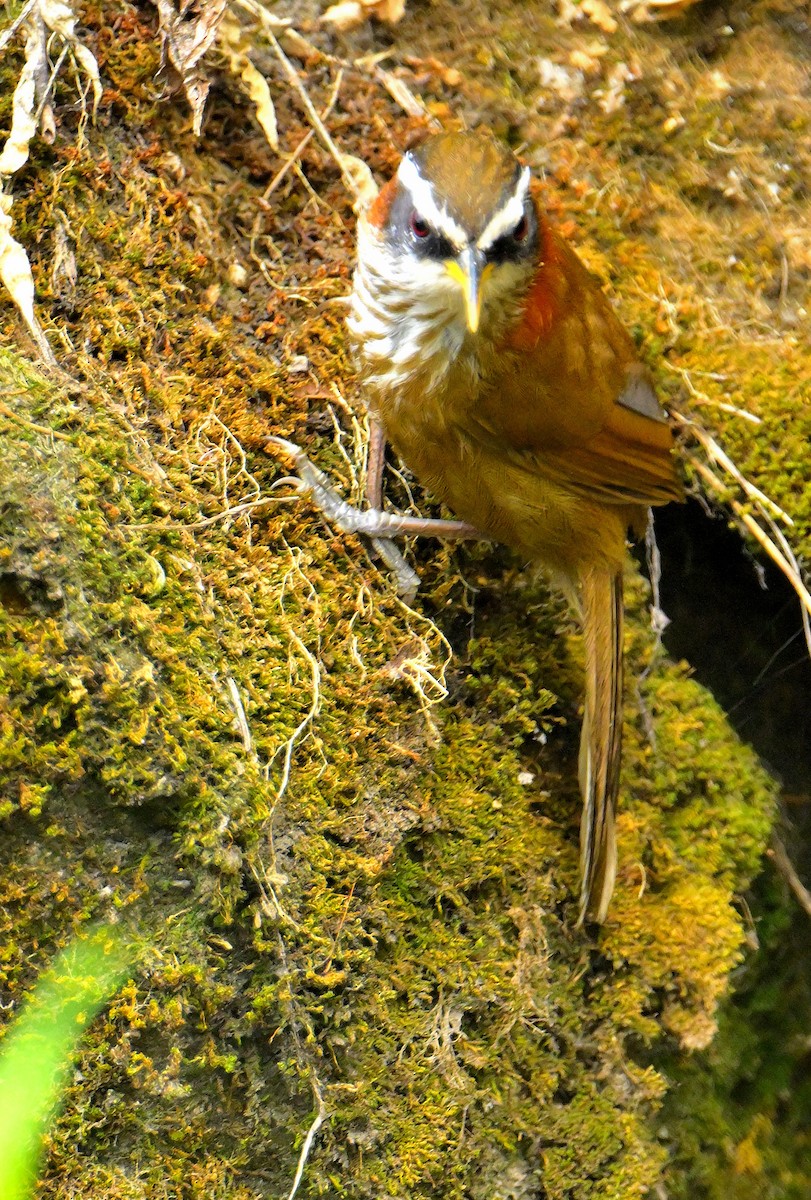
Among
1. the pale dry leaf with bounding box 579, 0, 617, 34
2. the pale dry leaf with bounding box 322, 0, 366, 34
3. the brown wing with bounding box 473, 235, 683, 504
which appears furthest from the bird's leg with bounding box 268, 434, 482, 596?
the pale dry leaf with bounding box 579, 0, 617, 34

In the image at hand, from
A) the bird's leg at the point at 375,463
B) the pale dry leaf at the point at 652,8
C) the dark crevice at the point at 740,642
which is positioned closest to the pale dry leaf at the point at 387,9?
the pale dry leaf at the point at 652,8

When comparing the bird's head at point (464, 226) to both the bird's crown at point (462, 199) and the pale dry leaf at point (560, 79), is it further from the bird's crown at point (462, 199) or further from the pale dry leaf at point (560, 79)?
the pale dry leaf at point (560, 79)

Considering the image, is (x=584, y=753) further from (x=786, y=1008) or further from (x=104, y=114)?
(x=104, y=114)

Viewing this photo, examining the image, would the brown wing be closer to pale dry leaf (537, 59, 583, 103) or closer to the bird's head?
the bird's head

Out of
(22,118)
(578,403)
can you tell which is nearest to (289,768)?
(578,403)

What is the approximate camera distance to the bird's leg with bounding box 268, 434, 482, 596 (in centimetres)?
240

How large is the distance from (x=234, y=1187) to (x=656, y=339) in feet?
8.23

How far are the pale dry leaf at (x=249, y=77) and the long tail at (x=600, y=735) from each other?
1.49 m

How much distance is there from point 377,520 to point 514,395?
448 millimetres

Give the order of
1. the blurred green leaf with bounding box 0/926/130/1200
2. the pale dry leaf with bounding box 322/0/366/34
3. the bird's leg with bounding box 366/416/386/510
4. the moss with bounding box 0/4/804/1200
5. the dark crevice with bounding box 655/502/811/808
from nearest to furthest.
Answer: the blurred green leaf with bounding box 0/926/130/1200 → the moss with bounding box 0/4/804/1200 → the bird's leg with bounding box 366/416/386/510 → the pale dry leaf with bounding box 322/0/366/34 → the dark crevice with bounding box 655/502/811/808

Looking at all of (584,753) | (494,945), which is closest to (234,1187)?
(494,945)

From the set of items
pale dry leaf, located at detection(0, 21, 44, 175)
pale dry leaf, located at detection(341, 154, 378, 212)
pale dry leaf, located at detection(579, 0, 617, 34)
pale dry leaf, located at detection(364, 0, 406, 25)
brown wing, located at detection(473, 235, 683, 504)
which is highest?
Result: pale dry leaf, located at detection(579, 0, 617, 34)

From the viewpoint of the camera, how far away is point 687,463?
3.08 metres

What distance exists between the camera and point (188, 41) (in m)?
2.50
